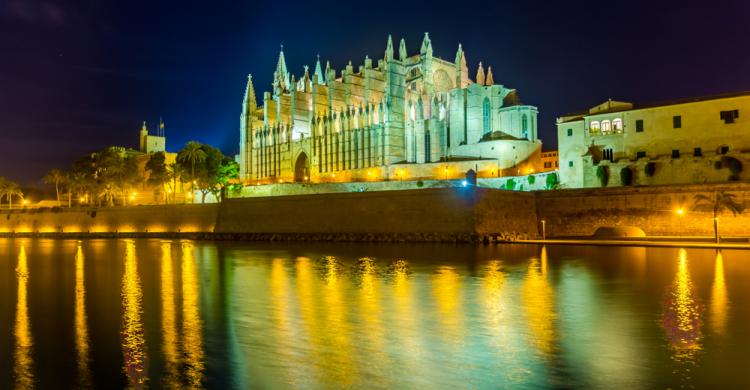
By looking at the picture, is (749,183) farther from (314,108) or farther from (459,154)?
(314,108)

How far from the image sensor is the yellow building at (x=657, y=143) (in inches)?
1324

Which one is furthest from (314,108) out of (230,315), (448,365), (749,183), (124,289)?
(448,365)

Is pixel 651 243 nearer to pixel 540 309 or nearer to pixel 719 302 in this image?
pixel 719 302

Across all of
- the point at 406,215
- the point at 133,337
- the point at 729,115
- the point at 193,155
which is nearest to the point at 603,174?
the point at 729,115

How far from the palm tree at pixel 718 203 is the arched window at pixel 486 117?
862 inches

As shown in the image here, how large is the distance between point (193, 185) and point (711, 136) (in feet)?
149

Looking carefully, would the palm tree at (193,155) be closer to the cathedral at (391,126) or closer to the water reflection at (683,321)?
the cathedral at (391,126)

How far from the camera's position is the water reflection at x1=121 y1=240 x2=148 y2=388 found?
25.6 ft

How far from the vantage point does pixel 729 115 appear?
33.9 m

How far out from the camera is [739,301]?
42.1ft

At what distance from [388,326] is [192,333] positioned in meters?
3.33

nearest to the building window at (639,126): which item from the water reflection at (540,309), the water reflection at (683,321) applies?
the water reflection at (540,309)

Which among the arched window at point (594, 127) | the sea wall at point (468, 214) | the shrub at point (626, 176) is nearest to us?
the sea wall at point (468, 214)

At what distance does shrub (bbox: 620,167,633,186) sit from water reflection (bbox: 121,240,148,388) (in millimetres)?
28055
